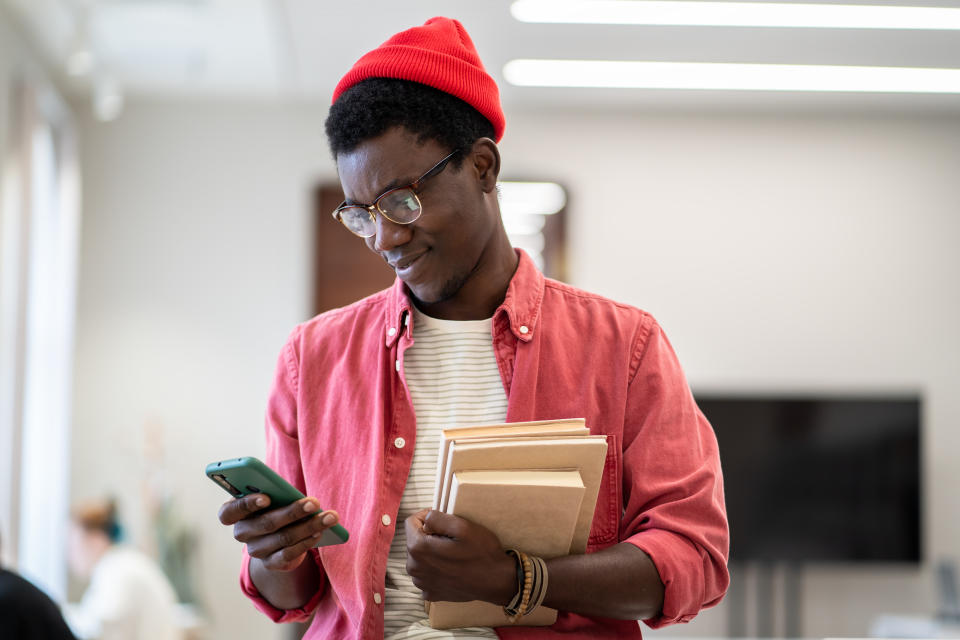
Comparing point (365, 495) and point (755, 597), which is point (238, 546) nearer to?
point (755, 597)

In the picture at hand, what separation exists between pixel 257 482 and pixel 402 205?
1.20ft

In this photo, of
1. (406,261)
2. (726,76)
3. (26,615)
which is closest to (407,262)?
(406,261)

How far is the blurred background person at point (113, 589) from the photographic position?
13.2ft

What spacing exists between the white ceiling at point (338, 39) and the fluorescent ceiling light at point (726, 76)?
0.09 metres

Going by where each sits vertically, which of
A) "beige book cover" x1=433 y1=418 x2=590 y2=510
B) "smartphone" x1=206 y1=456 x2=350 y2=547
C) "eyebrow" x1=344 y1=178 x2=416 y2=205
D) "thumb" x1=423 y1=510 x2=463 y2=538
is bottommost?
"thumb" x1=423 y1=510 x2=463 y2=538

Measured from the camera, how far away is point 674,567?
44.4 inches

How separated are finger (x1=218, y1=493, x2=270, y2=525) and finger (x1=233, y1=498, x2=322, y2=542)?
0.01 metres

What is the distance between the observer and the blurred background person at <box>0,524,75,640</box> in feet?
7.18

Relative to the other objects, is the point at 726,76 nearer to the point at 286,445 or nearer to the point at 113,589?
the point at 113,589

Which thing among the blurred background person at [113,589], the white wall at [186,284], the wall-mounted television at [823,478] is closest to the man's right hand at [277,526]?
the blurred background person at [113,589]


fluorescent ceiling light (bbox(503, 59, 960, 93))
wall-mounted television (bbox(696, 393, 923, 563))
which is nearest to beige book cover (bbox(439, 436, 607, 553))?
fluorescent ceiling light (bbox(503, 59, 960, 93))

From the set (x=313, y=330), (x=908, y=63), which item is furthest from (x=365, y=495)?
(x=908, y=63)

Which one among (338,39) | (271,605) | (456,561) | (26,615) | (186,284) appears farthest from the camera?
(186,284)

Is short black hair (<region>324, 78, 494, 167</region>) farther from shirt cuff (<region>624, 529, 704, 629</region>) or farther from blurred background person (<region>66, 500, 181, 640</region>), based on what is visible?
blurred background person (<region>66, 500, 181, 640</region>)
